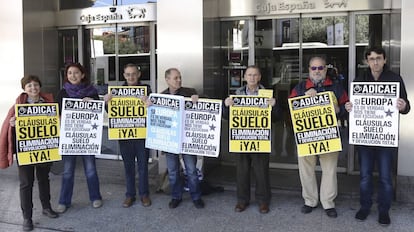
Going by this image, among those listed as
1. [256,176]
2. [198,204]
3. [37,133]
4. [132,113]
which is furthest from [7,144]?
[256,176]

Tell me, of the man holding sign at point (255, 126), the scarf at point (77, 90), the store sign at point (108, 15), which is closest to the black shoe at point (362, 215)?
the man holding sign at point (255, 126)

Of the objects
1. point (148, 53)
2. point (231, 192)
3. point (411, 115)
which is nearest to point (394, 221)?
point (411, 115)

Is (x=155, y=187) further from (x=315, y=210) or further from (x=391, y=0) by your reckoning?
(x=391, y=0)

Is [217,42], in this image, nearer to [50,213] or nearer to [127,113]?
[127,113]

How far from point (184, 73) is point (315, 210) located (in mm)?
2801

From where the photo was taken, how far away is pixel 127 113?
564cm

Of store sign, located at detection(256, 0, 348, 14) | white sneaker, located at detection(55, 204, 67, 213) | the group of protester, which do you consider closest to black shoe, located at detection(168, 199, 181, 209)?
the group of protester

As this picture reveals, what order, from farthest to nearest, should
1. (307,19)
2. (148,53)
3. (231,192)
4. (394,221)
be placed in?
(148,53) < (307,19) < (231,192) < (394,221)

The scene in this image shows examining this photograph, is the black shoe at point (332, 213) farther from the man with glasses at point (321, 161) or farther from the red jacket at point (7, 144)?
the red jacket at point (7, 144)

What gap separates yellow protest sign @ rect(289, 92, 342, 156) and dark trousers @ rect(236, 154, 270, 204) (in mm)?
540

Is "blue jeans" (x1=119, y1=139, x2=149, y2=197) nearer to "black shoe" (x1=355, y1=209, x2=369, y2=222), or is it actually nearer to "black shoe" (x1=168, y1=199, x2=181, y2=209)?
"black shoe" (x1=168, y1=199, x2=181, y2=209)

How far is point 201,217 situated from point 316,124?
1.75m

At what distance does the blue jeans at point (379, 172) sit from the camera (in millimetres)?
4891

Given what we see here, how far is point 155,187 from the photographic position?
6695 millimetres
